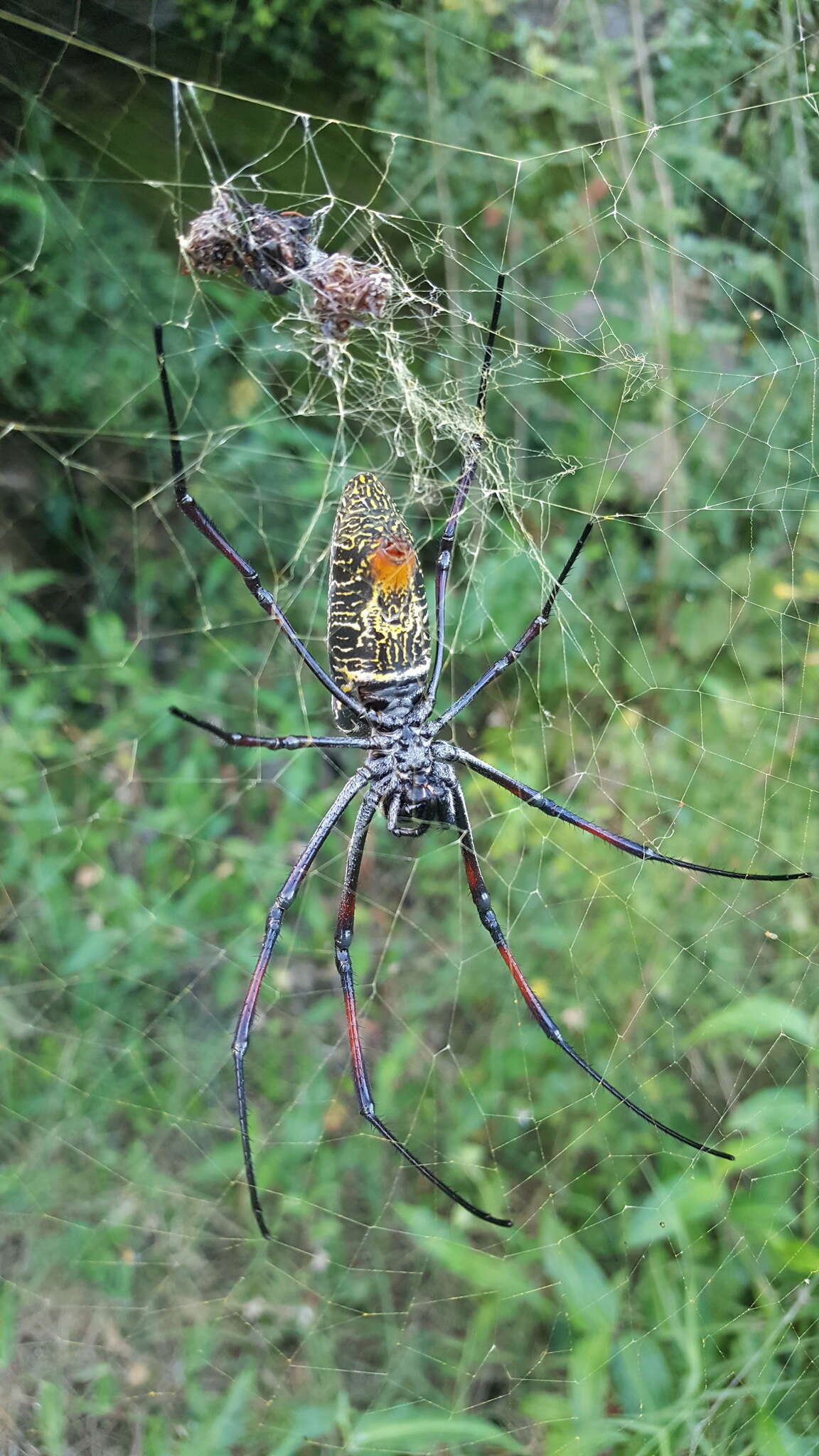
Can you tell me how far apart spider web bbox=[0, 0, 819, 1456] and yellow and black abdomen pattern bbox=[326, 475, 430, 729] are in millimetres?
310

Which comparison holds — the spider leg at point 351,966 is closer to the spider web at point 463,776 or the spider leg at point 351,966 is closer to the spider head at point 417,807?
the spider head at point 417,807

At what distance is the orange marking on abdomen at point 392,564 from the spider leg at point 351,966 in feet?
1.77

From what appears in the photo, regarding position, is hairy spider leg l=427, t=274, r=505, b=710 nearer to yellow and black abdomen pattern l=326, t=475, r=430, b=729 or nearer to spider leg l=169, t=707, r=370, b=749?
yellow and black abdomen pattern l=326, t=475, r=430, b=729

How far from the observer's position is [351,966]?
2031 mm

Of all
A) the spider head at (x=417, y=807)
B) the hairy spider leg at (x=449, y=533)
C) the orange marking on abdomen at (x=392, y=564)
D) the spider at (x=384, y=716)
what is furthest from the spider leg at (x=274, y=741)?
the orange marking on abdomen at (x=392, y=564)

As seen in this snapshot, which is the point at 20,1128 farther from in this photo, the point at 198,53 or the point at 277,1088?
the point at 198,53

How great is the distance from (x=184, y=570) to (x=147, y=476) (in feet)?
1.31

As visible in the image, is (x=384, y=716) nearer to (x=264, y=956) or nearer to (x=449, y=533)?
(x=449, y=533)

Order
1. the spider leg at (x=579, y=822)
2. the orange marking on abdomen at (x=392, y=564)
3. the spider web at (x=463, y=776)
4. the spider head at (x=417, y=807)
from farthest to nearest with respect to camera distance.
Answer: the spider web at (x=463, y=776), the spider head at (x=417, y=807), the spider leg at (x=579, y=822), the orange marking on abdomen at (x=392, y=564)

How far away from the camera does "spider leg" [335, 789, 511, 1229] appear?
192cm

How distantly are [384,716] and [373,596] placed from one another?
327mm

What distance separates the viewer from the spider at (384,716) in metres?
1.78

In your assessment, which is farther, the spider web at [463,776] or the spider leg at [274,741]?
the spider web at [463,776]

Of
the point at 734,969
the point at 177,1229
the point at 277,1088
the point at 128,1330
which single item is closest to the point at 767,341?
the point at 734,969
